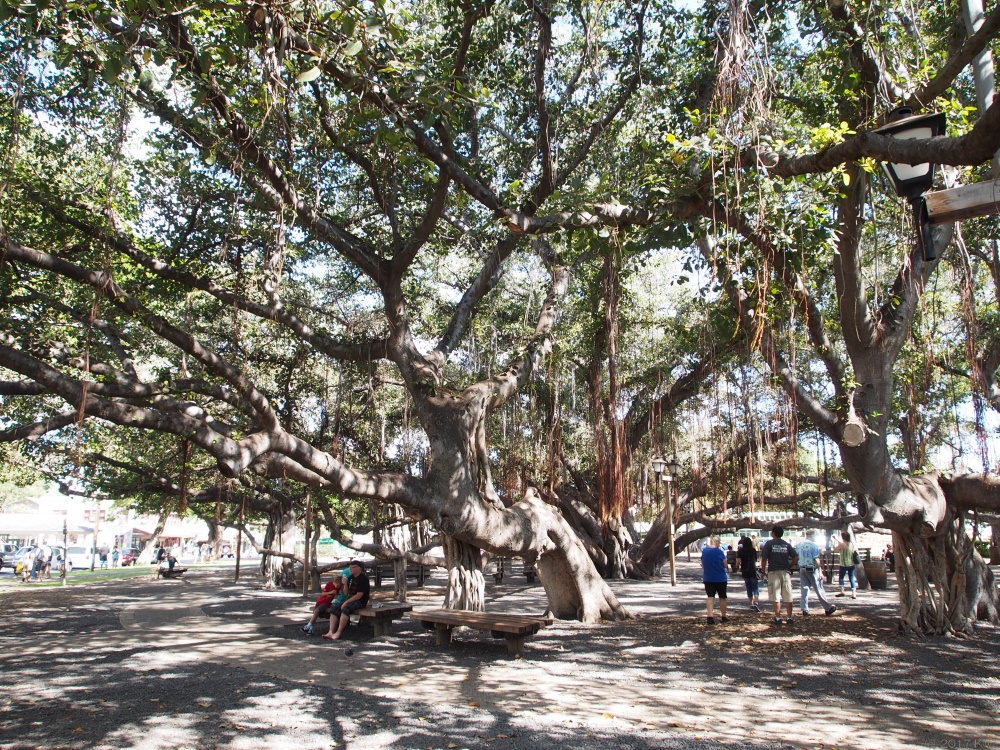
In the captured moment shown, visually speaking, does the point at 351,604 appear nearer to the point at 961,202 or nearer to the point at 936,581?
the point at 936,581

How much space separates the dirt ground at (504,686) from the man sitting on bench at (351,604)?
0.22 metres

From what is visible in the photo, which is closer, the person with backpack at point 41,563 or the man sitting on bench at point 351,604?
the man sitting on bench at point 351,604

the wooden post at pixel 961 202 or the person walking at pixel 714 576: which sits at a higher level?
the wooden post at pixel 961 202

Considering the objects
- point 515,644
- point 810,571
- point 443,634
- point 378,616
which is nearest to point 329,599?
point 378,616

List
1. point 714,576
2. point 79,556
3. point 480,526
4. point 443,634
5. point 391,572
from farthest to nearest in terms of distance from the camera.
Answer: point 79,556, point 391,572, point 714,576, point 480,526, point 443,634

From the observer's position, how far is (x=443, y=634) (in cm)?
768

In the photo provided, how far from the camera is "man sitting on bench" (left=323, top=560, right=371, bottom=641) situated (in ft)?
26.9

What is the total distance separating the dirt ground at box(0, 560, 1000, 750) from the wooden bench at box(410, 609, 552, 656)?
173mm

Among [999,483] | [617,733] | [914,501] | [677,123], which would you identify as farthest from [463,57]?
[999,483]

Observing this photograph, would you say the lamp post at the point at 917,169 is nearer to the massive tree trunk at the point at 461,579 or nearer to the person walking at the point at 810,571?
the massive tree trunk at the point at 461,579

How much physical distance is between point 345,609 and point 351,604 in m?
0.09

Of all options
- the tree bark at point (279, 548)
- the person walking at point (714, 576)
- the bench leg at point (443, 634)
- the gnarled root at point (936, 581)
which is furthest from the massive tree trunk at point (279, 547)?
the gnarled root at point (936, 581)

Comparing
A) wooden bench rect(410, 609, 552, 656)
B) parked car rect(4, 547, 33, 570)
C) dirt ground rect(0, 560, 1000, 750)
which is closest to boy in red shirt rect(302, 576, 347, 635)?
dirt ground rect(0, 560, 1000, 750)

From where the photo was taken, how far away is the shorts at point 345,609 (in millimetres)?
8297
